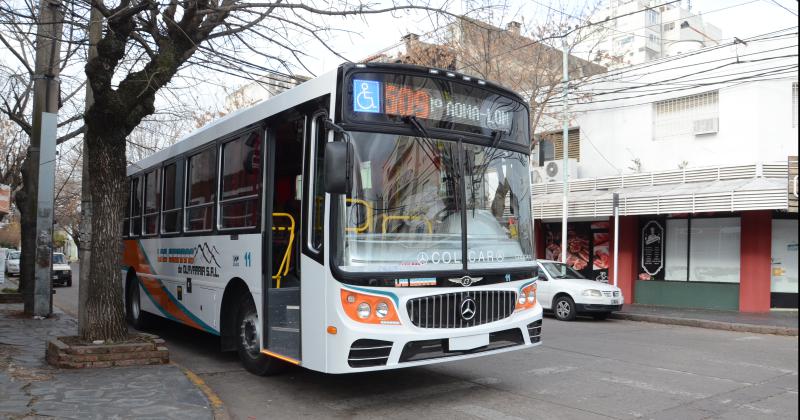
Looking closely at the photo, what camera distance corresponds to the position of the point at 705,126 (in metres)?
18.5

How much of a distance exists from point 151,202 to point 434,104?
6.64 metres

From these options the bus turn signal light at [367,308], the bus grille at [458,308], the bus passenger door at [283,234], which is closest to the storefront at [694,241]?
the bus grille at [458,308]

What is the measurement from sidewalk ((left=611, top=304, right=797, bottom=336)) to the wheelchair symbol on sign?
11.6 m

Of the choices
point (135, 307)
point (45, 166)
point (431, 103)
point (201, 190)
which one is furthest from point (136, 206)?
point (431, 103)

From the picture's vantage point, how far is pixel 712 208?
54.2 ft

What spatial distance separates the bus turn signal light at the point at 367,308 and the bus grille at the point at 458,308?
0.22 metres

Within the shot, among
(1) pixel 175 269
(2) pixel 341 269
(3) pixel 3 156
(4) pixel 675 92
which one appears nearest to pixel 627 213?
(4) pixel 675 92

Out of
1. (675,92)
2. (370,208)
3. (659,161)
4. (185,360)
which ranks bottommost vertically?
(185,360)

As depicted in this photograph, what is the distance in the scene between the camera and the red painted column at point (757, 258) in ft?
56.1

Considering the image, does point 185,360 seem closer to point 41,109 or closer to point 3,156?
point 41,109

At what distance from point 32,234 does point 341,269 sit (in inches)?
469

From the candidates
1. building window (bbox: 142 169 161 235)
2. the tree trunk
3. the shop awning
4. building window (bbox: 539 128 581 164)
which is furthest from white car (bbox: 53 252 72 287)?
the tree trunk

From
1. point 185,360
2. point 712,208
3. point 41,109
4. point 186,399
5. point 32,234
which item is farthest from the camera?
point 712,208

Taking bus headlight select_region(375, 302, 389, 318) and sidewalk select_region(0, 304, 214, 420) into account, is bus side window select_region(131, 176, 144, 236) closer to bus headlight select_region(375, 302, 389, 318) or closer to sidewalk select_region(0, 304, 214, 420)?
sidewalk select_region(0, 304, 214, 420)
